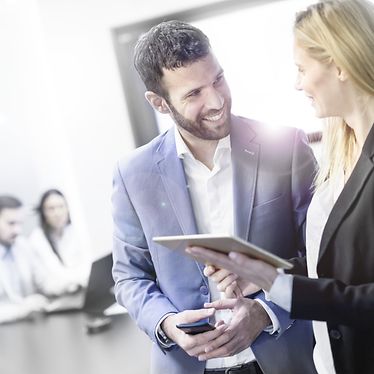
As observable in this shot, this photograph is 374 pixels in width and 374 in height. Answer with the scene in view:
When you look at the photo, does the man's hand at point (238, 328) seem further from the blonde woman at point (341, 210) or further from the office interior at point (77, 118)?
the office interior at point (77, 118)

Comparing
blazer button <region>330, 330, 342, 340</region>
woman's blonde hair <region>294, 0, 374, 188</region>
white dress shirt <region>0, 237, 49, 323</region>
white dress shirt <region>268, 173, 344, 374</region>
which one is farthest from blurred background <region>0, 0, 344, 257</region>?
blazer button <region>330, 330, 342, 340</region>

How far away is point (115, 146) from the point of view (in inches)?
82.0

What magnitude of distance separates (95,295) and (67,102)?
805 millimetres

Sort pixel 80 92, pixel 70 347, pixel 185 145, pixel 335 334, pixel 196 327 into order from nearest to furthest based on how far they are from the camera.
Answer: pixel 335 334, pixel 196 327, pixel 185 145, pixel 80 92, pixel 70 347

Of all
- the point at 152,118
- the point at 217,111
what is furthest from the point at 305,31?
the point at 152,118

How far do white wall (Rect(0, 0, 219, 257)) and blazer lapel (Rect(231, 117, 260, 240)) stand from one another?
2.21ft

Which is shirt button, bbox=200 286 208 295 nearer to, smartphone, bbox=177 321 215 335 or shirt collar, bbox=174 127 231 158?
smartphone, bbox=177 321 215 335

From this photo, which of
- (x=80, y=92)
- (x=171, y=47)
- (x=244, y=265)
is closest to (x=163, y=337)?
(x=244, y=265)

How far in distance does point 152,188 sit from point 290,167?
0.41 meters

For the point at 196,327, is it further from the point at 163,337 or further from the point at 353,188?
the point at 353,188

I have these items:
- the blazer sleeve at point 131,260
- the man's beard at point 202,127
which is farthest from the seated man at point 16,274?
the man's beard at point 202,127

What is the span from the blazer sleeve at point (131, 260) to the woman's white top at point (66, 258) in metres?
0.58

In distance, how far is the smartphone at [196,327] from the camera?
51.6 inches

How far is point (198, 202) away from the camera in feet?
5.02
